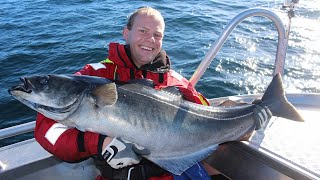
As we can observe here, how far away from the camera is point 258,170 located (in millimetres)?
3980

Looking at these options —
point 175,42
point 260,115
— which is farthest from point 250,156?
point 175,42

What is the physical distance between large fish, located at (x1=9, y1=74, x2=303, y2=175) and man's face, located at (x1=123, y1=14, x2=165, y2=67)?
0.90 meters

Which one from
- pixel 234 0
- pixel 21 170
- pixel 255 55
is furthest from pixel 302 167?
pixel 234 0

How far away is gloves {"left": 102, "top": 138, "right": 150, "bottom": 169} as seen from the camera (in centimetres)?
321

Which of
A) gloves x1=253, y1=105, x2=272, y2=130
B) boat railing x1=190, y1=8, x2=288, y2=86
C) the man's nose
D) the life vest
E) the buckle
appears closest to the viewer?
the buckle

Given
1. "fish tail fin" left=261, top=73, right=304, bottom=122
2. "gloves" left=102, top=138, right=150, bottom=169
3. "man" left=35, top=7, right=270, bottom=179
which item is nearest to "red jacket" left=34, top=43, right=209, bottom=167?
"man" left=35, top=7, right=270, bottom=179

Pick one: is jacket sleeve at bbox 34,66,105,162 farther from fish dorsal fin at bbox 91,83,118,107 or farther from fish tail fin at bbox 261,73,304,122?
fish tail fin at bbox 261,73,304,122

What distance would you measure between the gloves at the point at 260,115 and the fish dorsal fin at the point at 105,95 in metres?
1.68

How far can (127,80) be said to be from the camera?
160 inches

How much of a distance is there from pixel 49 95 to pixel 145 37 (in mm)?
1599

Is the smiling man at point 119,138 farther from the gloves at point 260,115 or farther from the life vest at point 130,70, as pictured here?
the gloves at point 260,115

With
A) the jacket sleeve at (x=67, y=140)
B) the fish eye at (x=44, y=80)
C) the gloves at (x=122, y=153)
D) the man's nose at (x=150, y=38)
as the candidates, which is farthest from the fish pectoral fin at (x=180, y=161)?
the man's nose at (x=150, y=38)

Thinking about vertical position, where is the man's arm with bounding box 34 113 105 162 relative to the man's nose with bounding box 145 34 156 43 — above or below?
below

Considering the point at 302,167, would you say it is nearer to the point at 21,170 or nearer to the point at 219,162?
the point at 219,162
